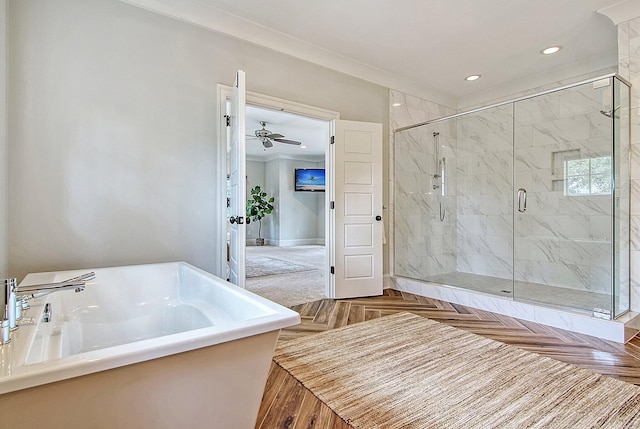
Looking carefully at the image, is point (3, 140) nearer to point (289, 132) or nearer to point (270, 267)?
point (270, 267)

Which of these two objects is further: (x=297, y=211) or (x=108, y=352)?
(x=297, y=211)

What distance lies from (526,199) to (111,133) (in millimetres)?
4541

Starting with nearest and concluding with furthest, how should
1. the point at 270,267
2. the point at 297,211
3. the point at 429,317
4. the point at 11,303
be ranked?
the point at 11,303 < the point at 429,317 < the point at 270,267 < the point at 297,211

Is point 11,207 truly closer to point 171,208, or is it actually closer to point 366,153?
point 171,208

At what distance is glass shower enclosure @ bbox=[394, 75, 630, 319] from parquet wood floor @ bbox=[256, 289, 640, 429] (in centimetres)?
37

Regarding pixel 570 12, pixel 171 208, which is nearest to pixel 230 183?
pixel 171 208

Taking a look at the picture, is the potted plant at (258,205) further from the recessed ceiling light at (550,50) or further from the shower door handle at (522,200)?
the recessed ceiling light at (550,50)

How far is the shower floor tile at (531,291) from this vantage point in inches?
115

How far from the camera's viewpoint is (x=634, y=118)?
2.78m

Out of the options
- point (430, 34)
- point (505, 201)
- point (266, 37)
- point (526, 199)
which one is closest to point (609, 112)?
point (526, 199)

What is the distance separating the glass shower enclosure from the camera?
2.95 meters

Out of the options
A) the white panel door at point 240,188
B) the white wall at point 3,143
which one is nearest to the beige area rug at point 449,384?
the white panel door at point 240,188

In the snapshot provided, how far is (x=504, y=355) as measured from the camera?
2.16 m

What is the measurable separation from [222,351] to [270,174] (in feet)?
29.4
